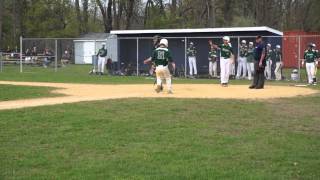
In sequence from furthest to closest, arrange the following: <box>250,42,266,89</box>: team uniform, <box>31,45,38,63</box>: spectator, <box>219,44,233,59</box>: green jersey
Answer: <box>31,45,38,63</box>: spectator
<box>219,44,233,59</box>: green jersey
<box>250,42,266,89</box>: team uniform

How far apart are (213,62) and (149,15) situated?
3478 centimetres

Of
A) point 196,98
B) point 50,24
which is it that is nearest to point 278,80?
point 196,98

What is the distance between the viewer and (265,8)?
63.9 metres

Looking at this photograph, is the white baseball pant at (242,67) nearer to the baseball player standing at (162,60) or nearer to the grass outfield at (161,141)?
the baseball player standing at (162,60)

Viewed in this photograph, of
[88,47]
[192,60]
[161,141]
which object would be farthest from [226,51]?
[88,47]

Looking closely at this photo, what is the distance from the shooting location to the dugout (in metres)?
33.1

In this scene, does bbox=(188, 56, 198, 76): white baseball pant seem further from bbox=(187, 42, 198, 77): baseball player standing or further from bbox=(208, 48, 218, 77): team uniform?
bbox=(208, 48, 218, 77): team uniform

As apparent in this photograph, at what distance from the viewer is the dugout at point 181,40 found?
3309cm

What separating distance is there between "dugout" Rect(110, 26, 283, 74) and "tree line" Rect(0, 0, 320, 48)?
77.0ft

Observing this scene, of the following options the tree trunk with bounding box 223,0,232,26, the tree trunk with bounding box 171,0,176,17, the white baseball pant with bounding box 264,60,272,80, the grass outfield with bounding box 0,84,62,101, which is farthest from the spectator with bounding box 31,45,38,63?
the grass outfield with bounding box 0,84,62,101

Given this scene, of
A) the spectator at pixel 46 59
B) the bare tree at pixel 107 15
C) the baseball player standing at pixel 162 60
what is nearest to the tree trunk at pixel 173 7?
the bare tree at pixel 107 15

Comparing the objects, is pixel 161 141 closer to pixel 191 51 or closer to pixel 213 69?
pixel 213 69

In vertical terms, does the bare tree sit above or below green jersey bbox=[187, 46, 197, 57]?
above

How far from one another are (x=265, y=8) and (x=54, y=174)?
57780 mm
